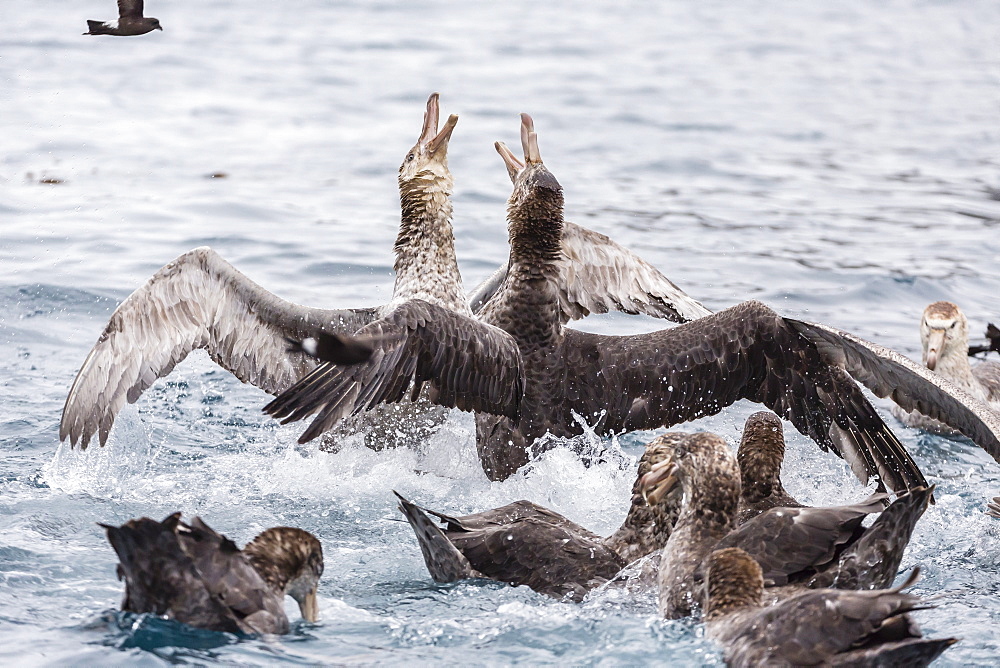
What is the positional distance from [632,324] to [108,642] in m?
6.58

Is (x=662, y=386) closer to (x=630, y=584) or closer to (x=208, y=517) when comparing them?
(x=630, y=584)

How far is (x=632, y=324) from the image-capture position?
1089cm

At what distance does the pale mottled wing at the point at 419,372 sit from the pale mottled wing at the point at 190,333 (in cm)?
111

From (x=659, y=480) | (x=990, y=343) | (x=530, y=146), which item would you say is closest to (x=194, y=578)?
(x=659, y=480)

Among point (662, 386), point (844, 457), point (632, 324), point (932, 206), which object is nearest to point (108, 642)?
point (662, 386)

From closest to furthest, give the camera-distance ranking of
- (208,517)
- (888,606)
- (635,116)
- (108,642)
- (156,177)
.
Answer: (888,606) → (108,642) → (208,517) → (156,177) → (635,116)

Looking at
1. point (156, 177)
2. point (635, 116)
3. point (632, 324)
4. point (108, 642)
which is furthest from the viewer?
point (635, 116)

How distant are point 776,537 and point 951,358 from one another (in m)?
4.04

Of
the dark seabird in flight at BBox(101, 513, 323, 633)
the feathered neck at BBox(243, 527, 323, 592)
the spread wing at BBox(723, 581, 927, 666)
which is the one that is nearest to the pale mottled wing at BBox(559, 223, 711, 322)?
the feathered neck at BBox(243, 527, 323, 592)

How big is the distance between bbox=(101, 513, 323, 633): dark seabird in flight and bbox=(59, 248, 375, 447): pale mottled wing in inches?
90.4

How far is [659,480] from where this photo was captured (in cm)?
592

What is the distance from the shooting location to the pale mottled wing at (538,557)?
5.73 metres

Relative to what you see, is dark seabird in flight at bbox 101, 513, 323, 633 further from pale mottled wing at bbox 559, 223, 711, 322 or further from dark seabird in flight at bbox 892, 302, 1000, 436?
dark seabird in flight at bbox 892, 302, 1000, 436

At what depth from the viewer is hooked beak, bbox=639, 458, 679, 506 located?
5.91 metres
